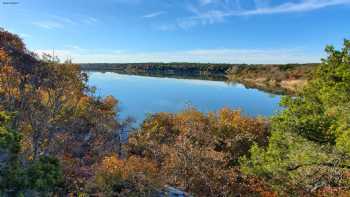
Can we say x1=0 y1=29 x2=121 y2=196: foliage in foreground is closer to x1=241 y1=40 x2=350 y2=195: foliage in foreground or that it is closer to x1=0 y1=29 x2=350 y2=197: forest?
x1=0 y1=29 x2=350 y2=197: forest

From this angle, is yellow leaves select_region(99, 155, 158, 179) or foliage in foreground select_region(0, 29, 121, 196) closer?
foliage in foreground select_region(0, 29, 121, 196)

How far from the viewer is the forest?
1121cm

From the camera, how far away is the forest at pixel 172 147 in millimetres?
11211

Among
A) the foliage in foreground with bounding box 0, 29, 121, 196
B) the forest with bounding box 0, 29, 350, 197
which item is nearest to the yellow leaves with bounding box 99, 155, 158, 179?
the forest with bounding box 0, 29, 350, 197

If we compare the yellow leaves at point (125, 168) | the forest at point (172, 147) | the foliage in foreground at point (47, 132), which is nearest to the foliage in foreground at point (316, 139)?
the forest at point (172, 147)

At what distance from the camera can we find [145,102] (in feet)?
199

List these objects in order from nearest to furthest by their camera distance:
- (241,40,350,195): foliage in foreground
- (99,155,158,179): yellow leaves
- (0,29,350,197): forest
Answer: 1. (0,29,350,197): forest
2. (241,40,350,195): foliage in foreground
3. (99,155,158,179): yellow leaves

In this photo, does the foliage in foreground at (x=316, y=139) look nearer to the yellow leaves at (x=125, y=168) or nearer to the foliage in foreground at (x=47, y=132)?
the yellow leaves at (x=125, y=168)

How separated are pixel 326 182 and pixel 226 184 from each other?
6.15 meters

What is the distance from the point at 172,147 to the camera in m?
19.5

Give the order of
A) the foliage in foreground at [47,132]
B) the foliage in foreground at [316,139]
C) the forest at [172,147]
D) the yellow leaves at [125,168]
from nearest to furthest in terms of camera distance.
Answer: the foliage in foreground at [47,132], the forest at [172,147], the foliage in foreground at [316,139], the yellow leaves at [125,168]

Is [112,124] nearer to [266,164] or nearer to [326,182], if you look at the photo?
[266,164]

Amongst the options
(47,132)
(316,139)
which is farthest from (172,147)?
(316,139)

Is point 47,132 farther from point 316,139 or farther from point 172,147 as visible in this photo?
point 316,139
